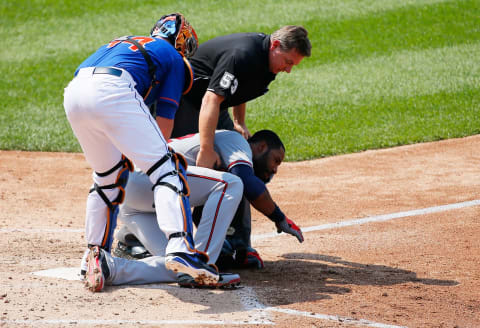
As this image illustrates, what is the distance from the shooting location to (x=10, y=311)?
11.9ft

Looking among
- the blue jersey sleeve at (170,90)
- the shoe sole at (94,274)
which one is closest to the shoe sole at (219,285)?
the shoe sole at (94,274)

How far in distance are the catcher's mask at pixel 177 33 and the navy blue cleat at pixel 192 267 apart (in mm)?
1471

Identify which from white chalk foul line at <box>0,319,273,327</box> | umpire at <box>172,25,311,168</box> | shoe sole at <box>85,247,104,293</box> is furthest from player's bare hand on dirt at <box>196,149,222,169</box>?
white chalk foul line at <box>0,319,273,327</box>

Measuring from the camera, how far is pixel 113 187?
13.9 ft

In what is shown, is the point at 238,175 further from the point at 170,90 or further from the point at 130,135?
the point at 130,135

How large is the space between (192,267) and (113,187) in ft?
2.78

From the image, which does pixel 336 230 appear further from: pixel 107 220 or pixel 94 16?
pixel 94 16

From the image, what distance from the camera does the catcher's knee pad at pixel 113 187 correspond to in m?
4.21

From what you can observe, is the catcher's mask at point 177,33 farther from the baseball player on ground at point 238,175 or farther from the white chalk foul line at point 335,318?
the white chalk foul line at point 335,318

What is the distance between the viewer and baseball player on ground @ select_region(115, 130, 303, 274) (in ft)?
15.3

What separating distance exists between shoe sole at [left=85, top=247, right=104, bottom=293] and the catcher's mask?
1.46 metres

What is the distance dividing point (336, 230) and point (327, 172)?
2.15 metres

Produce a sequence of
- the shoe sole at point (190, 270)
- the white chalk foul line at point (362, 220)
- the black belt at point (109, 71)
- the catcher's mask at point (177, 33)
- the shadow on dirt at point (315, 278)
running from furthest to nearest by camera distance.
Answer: the white chalk foul line at point (362, 220) < the catcher's mask at point (177, 33) < the shadow on dirt at point (315, 278) < the black belt at point (109, 71) < the shoe sole at point (190, 270)

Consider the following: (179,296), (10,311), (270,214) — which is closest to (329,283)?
(270,214)
